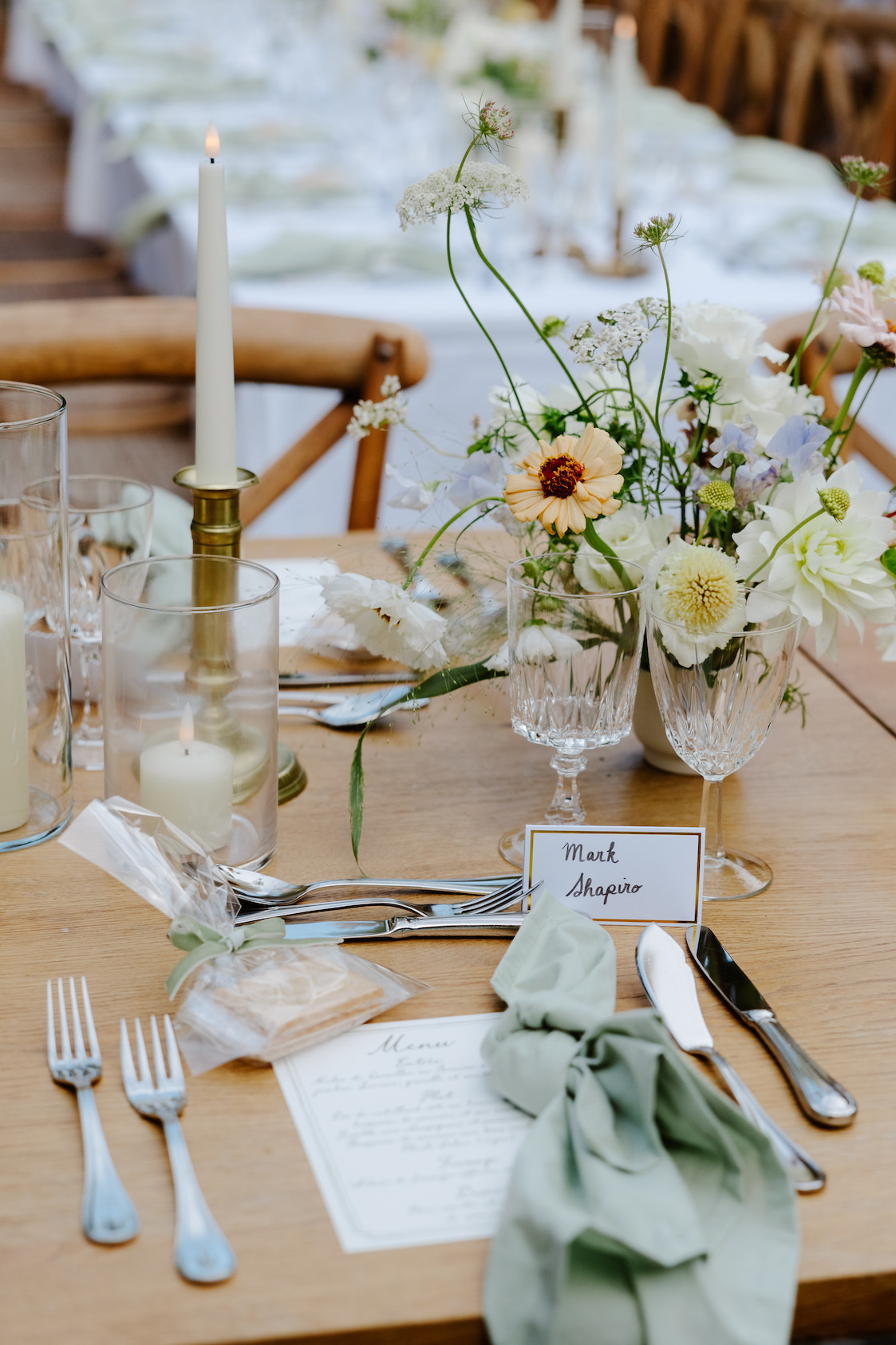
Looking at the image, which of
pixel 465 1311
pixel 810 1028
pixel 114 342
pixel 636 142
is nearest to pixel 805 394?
pixel 810 1028

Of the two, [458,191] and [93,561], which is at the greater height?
[458,191]

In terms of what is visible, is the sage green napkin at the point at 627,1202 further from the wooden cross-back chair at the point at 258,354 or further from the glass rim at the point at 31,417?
the wooden cross-back chair at the point at 258,354

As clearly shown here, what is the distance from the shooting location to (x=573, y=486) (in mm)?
718

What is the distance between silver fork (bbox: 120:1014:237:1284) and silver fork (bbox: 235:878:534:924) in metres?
0.11

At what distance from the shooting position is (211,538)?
2.63 feet

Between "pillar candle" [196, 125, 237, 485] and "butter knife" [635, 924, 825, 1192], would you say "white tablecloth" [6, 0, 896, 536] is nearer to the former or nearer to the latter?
"pillar candle" [196, 125, 237, 485]

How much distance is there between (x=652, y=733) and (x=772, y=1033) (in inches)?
11.7

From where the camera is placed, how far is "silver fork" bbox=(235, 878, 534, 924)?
0.74m

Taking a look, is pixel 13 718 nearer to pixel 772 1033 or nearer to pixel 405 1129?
pixel 405 1129

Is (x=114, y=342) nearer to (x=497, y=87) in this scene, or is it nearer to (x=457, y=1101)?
(x=457, y=1101)

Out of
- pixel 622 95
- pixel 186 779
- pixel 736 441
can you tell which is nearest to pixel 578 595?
pixel 736 441

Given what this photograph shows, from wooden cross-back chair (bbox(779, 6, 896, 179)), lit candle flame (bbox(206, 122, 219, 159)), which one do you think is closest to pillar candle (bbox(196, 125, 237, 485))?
lit candle flame (bbox(206, 122, 219, 159))

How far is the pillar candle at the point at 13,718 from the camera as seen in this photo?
77 cm

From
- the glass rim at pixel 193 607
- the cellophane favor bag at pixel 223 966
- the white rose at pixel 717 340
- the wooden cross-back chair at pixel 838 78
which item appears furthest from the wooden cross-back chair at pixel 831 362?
the wooden cross-back chair at pixel 838 78
